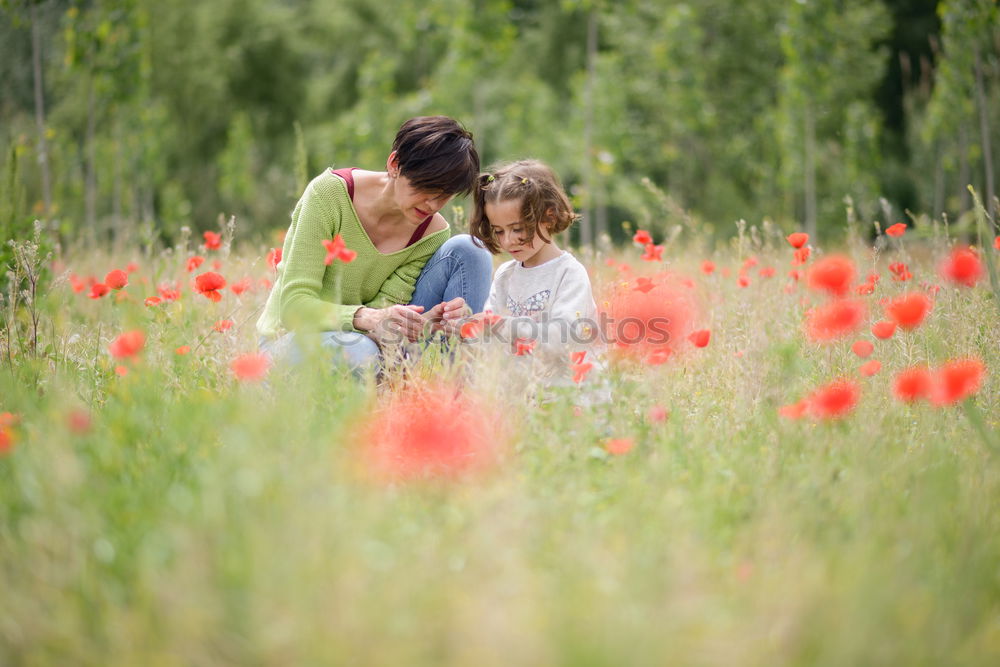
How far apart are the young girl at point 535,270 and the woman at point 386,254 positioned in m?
0.11

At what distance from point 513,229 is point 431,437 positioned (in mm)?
1367

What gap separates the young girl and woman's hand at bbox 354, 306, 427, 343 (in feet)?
1.00

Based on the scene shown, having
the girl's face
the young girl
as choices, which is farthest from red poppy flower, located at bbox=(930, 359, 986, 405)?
the girl's face

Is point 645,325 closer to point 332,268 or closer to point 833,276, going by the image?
point 833,276

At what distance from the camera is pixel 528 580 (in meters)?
1.29

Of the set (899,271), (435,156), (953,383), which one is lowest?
(953,383)

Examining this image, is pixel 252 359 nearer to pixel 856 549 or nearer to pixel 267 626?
pixel 267 626

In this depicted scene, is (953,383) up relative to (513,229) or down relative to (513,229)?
down

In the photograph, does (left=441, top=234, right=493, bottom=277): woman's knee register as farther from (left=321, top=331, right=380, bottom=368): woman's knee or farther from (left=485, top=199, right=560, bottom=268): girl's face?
(left=321, top=331, right=380, bottom=368): woman's knee

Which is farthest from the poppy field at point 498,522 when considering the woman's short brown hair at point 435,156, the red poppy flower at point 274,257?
the red poppy flower at point 274,257

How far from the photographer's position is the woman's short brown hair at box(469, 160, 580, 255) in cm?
280

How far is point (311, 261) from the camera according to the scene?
284 centimetres

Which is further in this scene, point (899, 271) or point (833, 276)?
point (899, 271)

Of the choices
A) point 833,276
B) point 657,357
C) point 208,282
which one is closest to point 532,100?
point 208,282
